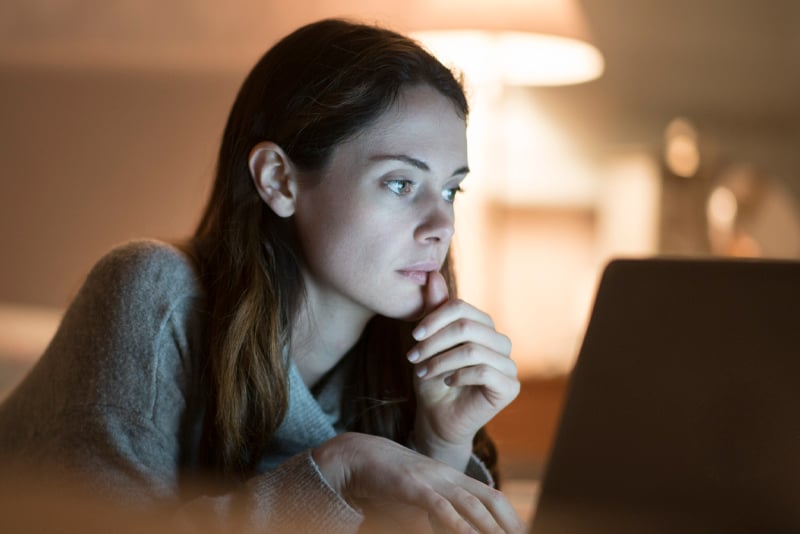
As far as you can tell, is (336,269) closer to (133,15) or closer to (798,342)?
(798,342)

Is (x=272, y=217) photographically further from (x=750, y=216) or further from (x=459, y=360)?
(x=750, y=216)

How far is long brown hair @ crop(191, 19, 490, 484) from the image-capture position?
3.39 ft

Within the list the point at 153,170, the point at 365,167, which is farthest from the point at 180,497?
the point at 153,170

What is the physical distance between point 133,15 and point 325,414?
1610 mm

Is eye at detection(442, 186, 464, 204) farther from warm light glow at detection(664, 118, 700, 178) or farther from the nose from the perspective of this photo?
warm light glow at detection(664, 118, 700, 178)

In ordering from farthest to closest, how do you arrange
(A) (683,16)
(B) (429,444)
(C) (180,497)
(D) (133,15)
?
(A) (683,16)
(D) (133,15)
(B) (429,444)
(C) (180,497)

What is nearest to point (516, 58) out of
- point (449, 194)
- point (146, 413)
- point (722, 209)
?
point (722, 209)

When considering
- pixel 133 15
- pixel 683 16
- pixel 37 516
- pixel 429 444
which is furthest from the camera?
pixel 683 16

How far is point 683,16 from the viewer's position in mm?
3066

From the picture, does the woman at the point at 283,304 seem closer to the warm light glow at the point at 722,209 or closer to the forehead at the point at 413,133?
the forehead at the point at 413,133

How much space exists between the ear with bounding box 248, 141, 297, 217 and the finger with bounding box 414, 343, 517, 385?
0.24 m

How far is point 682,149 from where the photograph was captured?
311cm

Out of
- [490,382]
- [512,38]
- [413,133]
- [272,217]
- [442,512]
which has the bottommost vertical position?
[442,512]

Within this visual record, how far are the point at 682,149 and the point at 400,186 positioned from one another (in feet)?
7.45
